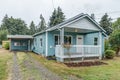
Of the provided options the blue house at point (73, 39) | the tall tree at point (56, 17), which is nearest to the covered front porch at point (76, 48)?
the blue house at point (73, 39)

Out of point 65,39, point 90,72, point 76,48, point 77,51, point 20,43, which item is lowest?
point 90,72

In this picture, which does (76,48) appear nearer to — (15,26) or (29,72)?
(29,72)

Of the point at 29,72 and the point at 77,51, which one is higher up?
the point at 77,51

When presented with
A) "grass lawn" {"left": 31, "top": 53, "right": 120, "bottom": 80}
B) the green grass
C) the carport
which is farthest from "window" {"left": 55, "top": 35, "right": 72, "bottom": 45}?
the carport

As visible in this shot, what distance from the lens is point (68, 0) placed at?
19.0 m

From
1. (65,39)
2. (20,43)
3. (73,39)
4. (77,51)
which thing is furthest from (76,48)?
(20,43)

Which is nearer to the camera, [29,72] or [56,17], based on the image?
[29,72]

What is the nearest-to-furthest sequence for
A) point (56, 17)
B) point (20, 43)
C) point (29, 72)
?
point (29, 72), point (20, 43), point (56, 17)

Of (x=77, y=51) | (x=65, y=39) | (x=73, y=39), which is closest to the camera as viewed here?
(x=77, y=51)

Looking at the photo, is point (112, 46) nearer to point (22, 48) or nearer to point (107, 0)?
point (107, 0)

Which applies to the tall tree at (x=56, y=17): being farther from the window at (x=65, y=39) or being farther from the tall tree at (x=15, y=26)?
the window at (x=65, y=39)

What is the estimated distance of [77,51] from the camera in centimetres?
1552

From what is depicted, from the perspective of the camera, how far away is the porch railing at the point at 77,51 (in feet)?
45.7

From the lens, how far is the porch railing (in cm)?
1394
